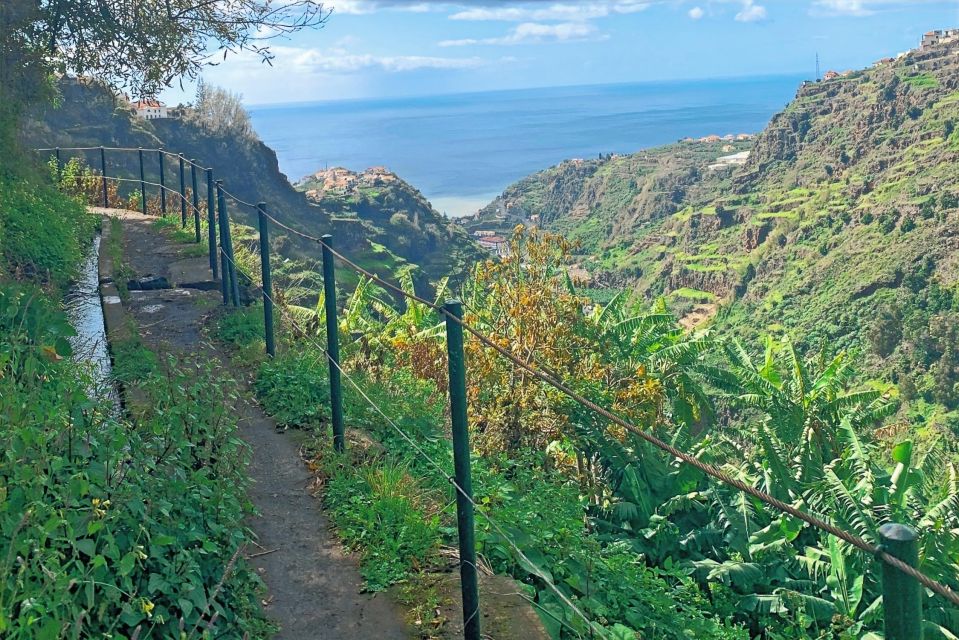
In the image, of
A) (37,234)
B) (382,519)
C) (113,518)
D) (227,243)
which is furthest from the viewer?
(37,234)

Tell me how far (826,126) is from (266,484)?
15242 cm

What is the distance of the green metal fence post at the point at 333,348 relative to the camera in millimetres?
5309

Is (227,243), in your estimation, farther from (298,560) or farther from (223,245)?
(298,560)

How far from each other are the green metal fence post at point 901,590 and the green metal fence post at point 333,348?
13.0 ft

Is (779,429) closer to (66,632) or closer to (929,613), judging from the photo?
(929,613)

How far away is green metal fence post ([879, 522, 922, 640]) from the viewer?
5.25 ft

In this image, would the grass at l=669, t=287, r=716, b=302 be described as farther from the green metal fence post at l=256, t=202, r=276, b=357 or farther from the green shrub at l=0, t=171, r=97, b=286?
the green metal fence post at l=256, t=202, r=276, b=357

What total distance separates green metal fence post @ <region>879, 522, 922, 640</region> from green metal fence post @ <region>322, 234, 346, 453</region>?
397cm

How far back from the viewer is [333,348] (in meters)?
5.45

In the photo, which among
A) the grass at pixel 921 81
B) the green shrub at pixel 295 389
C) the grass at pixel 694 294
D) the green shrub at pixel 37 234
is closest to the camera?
the green shrub at pixel 295 389

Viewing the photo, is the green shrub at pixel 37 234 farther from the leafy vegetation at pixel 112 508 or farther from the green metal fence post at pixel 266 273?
the leafy vegetation at pixel 112 508

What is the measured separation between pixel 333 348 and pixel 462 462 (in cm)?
213

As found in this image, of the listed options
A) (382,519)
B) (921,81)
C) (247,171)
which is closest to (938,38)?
(921,81)

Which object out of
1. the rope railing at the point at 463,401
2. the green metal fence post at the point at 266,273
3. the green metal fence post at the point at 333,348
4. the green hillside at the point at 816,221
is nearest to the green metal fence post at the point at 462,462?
the rope railing at the point at 463,401
